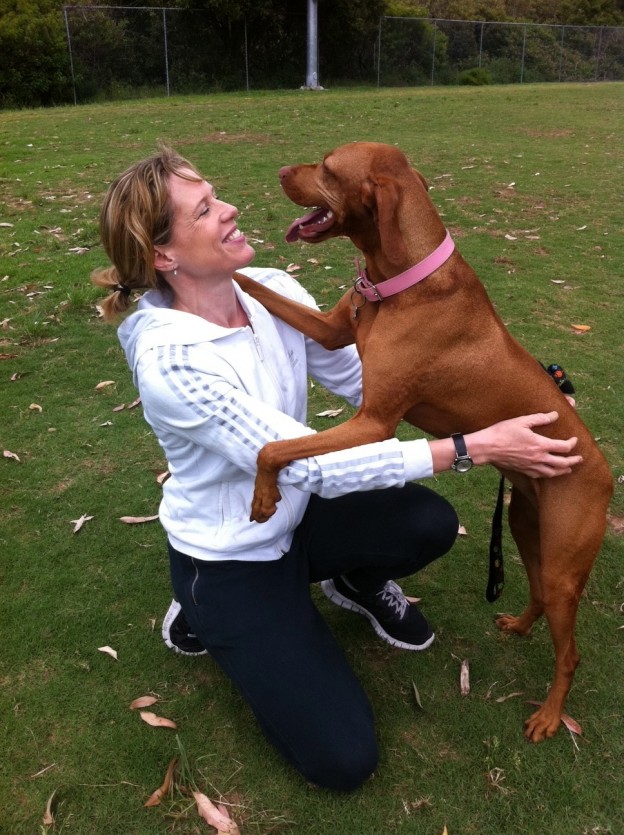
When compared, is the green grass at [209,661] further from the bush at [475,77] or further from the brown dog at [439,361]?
the bush at [475,77]

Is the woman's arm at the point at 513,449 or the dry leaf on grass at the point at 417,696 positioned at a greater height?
the woman's arm at the point at 513,449

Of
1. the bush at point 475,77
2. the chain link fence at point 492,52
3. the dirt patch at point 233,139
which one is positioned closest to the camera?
the dirt patch at point 233,139

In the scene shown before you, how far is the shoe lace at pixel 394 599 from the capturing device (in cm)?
308

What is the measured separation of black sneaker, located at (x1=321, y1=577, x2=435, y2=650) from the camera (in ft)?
10.1

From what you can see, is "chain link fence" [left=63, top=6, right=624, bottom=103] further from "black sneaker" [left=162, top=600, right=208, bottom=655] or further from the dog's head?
"black sneaker" [left=162, top=600, right=208, bottom=655]

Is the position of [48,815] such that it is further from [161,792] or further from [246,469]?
[246,469]

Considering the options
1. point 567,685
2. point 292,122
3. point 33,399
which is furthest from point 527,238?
point 292,122

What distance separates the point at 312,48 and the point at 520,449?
2797 cm

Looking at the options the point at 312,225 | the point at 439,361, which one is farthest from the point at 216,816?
the point at 312,225

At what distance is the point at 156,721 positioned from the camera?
2814 mm

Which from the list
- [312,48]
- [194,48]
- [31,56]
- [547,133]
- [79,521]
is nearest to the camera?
[79,521]

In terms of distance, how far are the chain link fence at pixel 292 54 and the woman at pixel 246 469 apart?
24580 mm

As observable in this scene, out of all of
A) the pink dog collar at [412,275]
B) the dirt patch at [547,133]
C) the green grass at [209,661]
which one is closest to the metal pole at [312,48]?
the dirt patch at [547,133]

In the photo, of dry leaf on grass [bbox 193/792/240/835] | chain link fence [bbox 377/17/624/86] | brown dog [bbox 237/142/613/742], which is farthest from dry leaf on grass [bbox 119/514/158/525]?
chain link fence [bbox 377/17/624/86]
